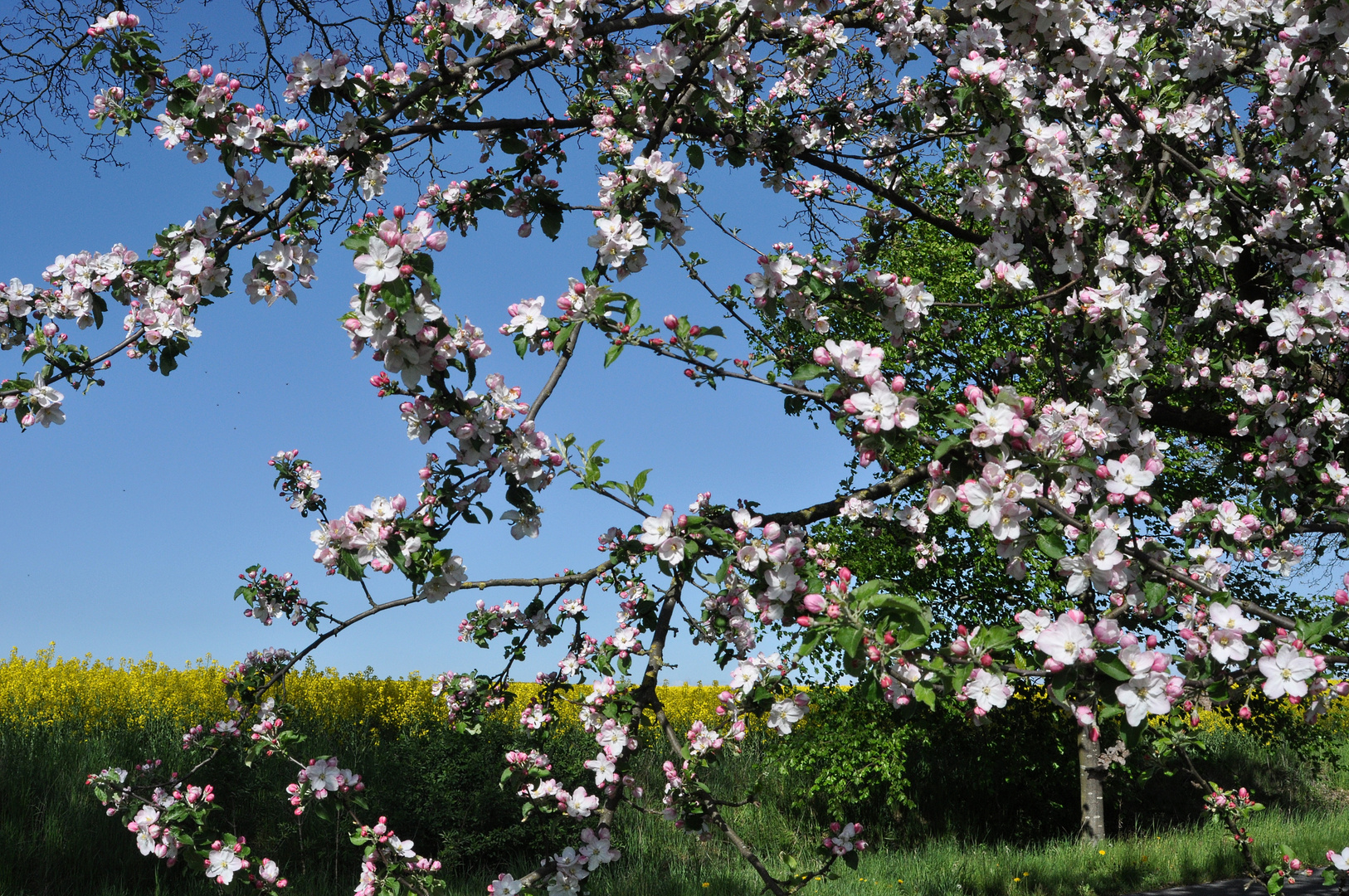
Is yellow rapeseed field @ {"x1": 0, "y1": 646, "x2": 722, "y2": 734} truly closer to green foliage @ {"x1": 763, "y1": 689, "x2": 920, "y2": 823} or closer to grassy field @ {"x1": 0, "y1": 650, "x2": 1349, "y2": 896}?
grassy field @ {"x1": 0, "y1": 650, "x2": 1349, "y2": 896}

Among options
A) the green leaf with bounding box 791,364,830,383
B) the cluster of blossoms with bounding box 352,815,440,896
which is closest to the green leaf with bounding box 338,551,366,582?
the cluster of blossoms with bounding box 352,815,440,896

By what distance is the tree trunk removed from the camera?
9930 mm

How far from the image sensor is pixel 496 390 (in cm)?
255

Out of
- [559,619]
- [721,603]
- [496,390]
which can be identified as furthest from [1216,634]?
[559,619]

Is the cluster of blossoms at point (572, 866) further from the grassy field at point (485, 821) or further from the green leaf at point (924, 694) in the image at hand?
the grassy field at point (485, 821)

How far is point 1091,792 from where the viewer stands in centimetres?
1012

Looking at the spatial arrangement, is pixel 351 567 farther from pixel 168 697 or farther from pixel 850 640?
pixel 168 697

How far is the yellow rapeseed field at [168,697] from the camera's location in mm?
9078

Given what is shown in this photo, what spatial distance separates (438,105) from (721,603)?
2.40m

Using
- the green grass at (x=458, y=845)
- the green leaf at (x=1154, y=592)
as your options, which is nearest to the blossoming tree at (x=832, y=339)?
the green leaf at (x=1154, y=592)

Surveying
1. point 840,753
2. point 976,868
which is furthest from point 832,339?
point 840,753

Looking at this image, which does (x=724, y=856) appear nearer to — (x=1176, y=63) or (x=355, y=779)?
(x=355, y=779)

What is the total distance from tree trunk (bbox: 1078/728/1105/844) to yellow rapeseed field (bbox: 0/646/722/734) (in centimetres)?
442

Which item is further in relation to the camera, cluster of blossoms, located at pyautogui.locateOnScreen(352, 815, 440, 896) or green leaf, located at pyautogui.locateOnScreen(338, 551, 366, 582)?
cluster of blossoms, located at pyautogui.locateOnScreen(352, 815, 440, 896)
